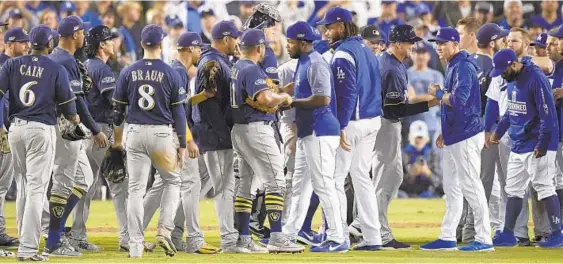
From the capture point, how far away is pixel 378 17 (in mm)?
21297

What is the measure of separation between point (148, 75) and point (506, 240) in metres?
4.70

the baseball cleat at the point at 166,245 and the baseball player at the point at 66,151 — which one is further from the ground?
the baseball player at the point at 66,151

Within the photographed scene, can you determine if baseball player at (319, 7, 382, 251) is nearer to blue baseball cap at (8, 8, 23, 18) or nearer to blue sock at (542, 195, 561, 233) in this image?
blue sock at (542, 195, 561, 233)

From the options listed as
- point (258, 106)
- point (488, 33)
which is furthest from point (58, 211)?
point (488, 33)

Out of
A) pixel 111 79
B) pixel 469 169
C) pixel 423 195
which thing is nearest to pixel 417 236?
pixel 469 169

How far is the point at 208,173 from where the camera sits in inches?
506

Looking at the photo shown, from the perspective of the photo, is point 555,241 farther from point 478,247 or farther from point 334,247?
point 334,247

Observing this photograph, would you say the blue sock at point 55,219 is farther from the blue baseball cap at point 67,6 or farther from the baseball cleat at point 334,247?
the blue baseball cap at point 67,6

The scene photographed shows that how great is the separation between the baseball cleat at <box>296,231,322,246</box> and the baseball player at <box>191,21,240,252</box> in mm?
1264

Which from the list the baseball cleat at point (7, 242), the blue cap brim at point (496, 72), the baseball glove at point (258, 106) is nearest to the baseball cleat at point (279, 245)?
the baseball glove at point (258, 106)

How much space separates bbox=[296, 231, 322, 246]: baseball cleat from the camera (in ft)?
43.7

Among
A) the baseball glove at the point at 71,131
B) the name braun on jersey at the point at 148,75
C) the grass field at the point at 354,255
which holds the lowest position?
the grass field at the point at 354,255

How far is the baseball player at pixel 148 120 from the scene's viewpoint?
11312 mm

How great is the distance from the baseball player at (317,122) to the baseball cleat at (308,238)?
108cm
